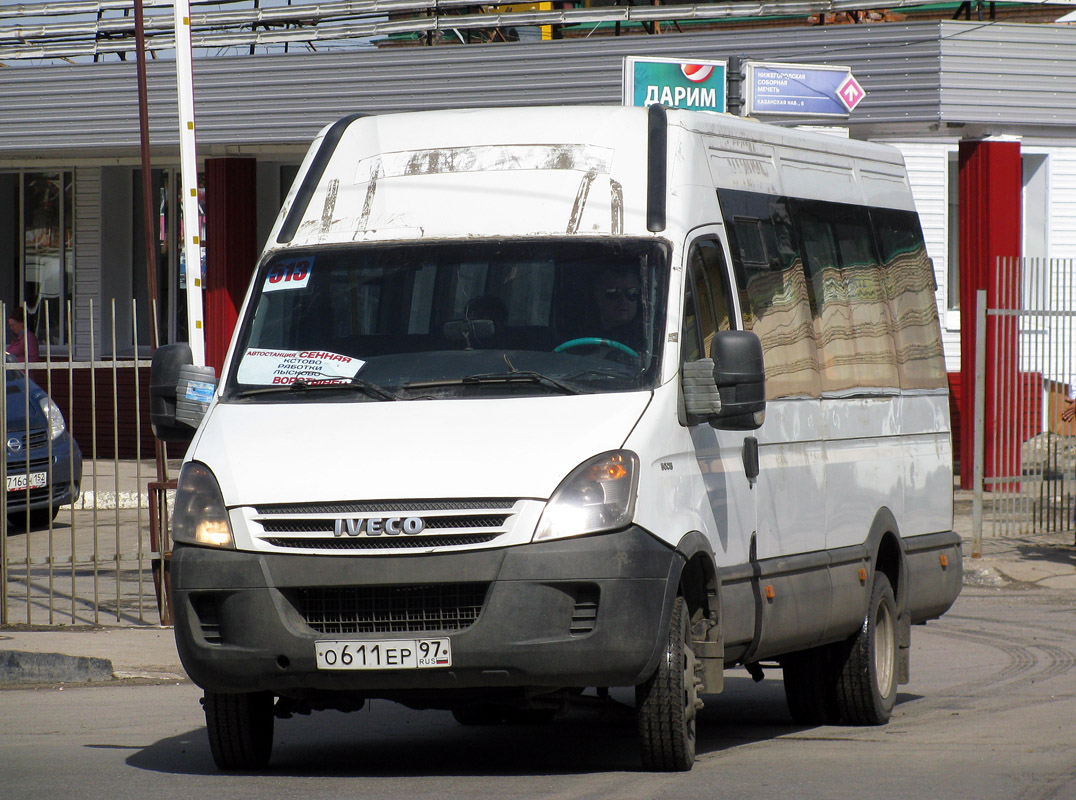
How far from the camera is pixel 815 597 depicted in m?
7.52

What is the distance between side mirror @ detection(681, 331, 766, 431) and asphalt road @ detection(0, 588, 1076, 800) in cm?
117

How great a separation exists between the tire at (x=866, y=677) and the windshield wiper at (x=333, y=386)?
9.28ft

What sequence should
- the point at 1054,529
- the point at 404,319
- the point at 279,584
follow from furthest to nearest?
the point at 1054,529 → the point at 404,319 → the point at 279,584

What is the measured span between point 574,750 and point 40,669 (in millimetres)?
3506

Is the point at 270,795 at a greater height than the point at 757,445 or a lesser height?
lesser

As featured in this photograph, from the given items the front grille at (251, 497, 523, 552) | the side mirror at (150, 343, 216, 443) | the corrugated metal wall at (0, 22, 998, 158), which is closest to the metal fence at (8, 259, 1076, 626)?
the corrugated metal wall at (0, 22, 998, 158)

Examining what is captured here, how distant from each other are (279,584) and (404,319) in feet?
4.10

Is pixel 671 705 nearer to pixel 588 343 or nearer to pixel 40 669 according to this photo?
pixel 588 343

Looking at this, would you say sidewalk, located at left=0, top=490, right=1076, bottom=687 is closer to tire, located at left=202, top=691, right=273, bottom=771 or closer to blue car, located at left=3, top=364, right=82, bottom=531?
tire, located at left=202, top=691, right=273, bottom=771

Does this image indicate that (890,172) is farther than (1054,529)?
No

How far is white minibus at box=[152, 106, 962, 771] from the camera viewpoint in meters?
5.89

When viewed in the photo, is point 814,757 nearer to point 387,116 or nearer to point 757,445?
point 757,445

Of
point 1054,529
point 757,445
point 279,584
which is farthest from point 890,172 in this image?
point 1054,529

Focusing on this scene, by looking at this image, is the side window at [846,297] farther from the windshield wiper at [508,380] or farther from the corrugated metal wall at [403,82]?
the corrugated metal wall at [403,82]
